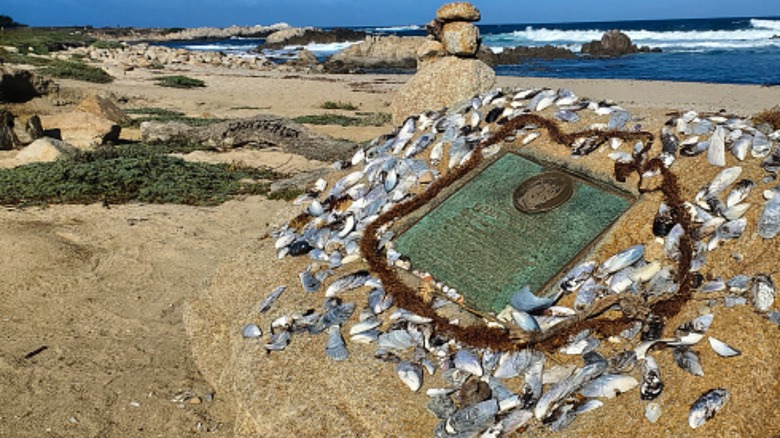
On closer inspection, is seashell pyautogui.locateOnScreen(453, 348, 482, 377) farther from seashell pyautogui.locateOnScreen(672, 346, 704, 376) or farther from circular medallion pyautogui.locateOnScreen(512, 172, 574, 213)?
circular medallion pyautogui.locateOnScreen(512, 172, 574, 213)

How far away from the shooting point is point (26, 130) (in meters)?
10.5

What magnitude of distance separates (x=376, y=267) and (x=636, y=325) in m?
1.53

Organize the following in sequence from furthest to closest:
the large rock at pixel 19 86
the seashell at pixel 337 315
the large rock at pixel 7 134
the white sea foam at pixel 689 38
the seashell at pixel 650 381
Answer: the white sea foam at pixel 689 38 → the large rock at pixel 19 86 → the large rock at pixel 7 134 → the seashell at pixel 337 315 → the seashell at pixel 650 381

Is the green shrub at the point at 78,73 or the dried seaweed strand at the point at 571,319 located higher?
the dried seaweed strand at the point at 571,319

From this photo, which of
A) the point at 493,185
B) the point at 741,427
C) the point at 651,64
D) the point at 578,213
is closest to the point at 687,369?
the point at 741,427

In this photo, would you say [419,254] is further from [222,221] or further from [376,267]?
[222,221]

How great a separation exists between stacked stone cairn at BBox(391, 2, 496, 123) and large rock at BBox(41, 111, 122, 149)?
549 centimetres

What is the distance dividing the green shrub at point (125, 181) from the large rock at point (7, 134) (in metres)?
1.66

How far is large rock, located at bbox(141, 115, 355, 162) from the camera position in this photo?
1019 centimetres

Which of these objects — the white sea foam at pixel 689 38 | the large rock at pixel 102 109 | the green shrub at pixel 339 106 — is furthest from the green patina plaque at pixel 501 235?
the white sea foam at pixel 689 38

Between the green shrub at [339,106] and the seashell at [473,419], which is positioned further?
the green shrub at [339,106]

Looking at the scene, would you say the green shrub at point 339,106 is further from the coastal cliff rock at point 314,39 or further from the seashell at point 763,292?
the coastal cliff rock at point 314,39

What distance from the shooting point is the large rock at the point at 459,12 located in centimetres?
888

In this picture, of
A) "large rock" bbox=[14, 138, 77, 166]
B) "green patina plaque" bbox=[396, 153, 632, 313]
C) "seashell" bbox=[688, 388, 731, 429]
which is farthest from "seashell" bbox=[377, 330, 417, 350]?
"large rock" bbox=[14, 138, 77, 166]
